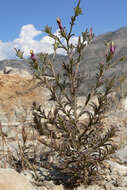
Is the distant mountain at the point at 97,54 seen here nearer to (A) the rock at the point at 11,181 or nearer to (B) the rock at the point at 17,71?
(B) the rock at the point at 17,71

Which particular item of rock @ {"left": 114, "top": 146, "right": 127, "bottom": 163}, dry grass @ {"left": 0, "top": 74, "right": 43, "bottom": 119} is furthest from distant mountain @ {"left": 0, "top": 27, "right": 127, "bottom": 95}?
rock @ {"left": 114, "top": 146, "right": 127, "bottom": 163}

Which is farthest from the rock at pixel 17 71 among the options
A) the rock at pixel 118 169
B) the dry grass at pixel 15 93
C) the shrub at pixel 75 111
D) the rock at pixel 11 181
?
the rock at pixel 11 181

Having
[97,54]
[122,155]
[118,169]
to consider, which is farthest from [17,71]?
[97,54]

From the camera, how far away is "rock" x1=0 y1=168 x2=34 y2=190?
1927 mm

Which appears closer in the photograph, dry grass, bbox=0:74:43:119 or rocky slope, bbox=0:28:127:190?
rocky slope, bbox=0:28:127:190

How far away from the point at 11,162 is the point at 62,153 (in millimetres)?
967

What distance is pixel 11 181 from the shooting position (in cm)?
198

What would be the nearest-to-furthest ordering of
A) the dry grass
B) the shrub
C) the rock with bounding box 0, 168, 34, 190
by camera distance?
1. the rock with bounding box 0, 168, 34, 190
2. the shrub
3. the dry grass

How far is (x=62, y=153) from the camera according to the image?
7.93 feet

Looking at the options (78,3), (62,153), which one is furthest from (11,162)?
(78,3)

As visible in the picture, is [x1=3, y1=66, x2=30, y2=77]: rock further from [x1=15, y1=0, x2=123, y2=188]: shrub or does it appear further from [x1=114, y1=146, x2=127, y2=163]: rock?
[x1=15, y1=0, x2=123, y2=188]: shrub

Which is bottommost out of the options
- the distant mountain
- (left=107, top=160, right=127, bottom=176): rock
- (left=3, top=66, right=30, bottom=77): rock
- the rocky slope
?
(left=107, top=160, right=127, bottom=176): rock

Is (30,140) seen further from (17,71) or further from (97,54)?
(97,54)

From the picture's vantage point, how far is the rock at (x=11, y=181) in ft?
6.32
